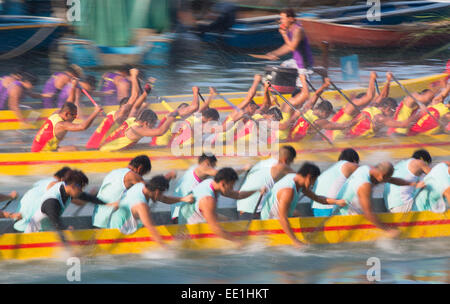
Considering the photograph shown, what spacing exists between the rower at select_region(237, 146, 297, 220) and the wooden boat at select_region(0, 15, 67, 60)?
204cm

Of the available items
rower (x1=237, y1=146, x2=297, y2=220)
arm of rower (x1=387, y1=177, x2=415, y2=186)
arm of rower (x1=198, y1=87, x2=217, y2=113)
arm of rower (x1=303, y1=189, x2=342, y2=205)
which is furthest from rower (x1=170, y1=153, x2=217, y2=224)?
arm of rower (x1=198, y1=87, x2=217, y2=113)

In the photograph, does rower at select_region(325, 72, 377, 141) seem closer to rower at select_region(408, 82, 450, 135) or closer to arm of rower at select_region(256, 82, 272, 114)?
rower at select_region(408, 82, 450, 135)

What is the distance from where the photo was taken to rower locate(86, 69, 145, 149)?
3.89 m

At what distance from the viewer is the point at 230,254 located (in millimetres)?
2918

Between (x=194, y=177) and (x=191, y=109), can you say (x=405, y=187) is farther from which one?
(x=191, y=109)

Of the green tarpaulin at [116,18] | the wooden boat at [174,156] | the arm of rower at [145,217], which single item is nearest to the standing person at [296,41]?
the wooden boat at [174,156]

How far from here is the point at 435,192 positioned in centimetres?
305

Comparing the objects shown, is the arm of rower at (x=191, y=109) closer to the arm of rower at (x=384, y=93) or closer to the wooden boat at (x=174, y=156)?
the wooden boat at (x=174, y=156)

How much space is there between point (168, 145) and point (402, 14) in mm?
2232

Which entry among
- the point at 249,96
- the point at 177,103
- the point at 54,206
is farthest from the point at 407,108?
the point at 54,206

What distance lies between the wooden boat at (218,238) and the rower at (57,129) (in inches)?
42.0

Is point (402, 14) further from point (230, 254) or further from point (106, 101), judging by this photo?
point (230, 254)

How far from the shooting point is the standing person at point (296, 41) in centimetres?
419
